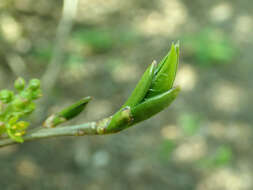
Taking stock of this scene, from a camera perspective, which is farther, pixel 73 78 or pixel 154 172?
pixel 73 78

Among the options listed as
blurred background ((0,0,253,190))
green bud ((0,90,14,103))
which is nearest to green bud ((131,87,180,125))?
green bud ((0,90,14,103))

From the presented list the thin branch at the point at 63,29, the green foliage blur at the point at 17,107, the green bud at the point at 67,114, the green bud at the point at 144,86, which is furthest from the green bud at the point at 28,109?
the thin branch at the point at 63,29

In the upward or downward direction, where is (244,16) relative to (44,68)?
upward

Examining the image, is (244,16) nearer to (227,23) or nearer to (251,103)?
(227,23)

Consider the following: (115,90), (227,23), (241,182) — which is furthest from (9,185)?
(227,23)

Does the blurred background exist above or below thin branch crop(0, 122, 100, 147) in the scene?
below

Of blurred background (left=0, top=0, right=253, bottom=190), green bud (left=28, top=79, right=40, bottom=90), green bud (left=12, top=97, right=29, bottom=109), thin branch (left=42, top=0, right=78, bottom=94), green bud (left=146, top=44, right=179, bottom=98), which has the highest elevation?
green bud (left=146, top=44, right=179, bottom=98)

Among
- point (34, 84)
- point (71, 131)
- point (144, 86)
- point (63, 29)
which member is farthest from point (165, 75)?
point (63, 29)

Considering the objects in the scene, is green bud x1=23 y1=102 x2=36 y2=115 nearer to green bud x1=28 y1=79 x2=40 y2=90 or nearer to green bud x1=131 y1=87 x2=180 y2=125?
green bud x1=28 y1=79 x2=40 y2=90
